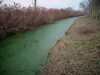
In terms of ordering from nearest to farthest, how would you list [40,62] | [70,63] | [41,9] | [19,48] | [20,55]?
[70,63] → [40,62] → [20,55] → [19,48] → [41,9]

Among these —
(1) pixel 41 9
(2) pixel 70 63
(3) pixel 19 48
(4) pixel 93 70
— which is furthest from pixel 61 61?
(1) pixel 41 9

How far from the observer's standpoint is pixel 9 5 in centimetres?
716

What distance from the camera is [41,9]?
451 inches

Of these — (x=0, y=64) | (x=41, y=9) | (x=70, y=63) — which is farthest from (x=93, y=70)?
(x=41, y=9)

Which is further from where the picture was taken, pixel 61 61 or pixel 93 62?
pixel 61 61

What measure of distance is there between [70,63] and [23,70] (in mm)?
1154

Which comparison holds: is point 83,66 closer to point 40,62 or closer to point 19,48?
point 40,62

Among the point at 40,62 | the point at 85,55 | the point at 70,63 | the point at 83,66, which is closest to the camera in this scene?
the point at 83,66

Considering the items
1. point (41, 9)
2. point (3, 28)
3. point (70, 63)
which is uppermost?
point (41, 9)

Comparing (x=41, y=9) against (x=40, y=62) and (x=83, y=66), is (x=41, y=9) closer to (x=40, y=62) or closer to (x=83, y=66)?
(x=40, y=62)

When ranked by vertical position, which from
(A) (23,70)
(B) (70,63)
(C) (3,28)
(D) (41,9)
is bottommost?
(A) (23,70)

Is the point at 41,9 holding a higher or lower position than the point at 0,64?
higher

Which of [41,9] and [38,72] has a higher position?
[41,9]

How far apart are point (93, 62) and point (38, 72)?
1284 millimetres
